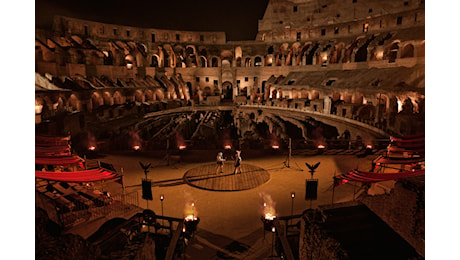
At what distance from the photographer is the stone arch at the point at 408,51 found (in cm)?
2834

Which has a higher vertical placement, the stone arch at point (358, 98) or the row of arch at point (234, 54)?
the row of arch at point (234, 54)

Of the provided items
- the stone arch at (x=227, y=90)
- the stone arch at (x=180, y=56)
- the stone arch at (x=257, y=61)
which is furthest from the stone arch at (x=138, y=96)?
the stone arch at (x=257, y=61)

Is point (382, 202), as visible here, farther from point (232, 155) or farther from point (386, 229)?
point (232, 155)

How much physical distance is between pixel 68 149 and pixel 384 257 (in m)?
9.89

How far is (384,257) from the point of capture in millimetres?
5363

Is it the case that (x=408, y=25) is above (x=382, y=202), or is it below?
above

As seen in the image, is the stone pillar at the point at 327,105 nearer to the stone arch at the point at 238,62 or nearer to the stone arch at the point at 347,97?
the stone arch at the point at 347,97

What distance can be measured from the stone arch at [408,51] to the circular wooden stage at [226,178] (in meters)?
25.9

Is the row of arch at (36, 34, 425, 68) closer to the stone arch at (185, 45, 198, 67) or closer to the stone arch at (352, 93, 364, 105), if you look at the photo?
the stone arch at (185, 45, 198, 67)

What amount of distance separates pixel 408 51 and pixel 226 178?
95.9 ft

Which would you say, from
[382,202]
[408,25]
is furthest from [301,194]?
[408,25]

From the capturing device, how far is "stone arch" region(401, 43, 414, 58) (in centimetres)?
2834

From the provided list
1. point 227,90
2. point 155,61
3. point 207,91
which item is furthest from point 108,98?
point 227,90

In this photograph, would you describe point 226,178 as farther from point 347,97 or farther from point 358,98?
point 347,97
